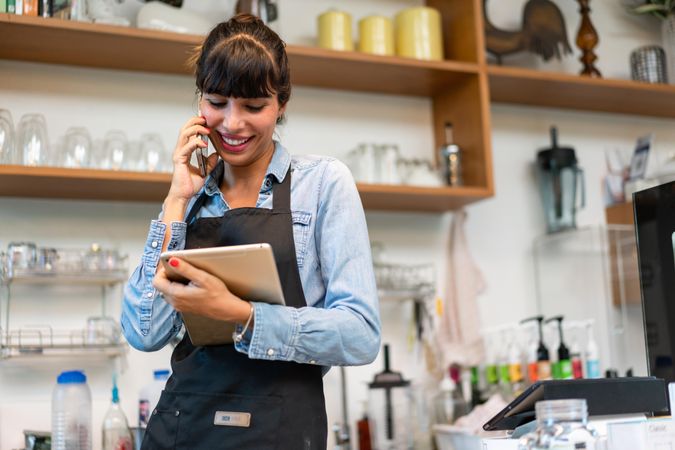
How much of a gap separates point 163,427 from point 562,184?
7.37 feet

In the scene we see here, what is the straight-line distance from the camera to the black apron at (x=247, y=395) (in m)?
1.41

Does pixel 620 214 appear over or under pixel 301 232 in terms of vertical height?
over

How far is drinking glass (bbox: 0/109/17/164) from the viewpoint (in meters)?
2.58

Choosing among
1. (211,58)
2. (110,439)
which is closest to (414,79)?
(110,439)

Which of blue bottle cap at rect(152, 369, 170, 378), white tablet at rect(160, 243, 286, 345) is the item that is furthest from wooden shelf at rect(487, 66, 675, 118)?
white tablet at rect(160, 243, 286, 345)

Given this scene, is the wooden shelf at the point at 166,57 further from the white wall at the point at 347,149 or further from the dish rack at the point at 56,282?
the dish rack at the point at 56,282

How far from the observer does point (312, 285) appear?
1502mm

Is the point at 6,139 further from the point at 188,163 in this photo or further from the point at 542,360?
the point at 542,360

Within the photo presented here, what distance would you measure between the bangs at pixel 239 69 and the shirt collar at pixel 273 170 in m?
0.13

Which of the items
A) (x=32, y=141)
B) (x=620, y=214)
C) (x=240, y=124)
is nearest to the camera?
(x=240, y=124)

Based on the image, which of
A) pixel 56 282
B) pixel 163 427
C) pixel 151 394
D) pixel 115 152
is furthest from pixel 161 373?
pixel 163 427

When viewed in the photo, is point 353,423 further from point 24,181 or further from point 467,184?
point 24,181

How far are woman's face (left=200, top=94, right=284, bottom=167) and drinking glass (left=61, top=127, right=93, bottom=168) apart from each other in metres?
1.21

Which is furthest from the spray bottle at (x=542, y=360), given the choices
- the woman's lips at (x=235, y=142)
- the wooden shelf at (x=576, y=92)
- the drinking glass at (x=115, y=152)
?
the woman's lips at (x=235, y=142)
